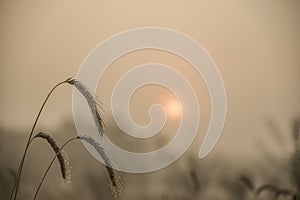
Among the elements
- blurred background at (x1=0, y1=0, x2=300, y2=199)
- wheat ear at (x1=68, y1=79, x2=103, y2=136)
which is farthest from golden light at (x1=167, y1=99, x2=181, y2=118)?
Result: wheat ear at (x1=68, y1=79, x2=103, y2=136)

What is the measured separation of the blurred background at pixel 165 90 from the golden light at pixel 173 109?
0.08 ft

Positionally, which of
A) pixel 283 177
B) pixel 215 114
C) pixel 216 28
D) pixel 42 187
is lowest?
pixel 42 187

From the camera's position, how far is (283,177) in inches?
69.1

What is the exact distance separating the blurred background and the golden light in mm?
23

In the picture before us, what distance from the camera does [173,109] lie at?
182 cm

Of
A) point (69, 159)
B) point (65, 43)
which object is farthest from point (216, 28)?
point (69, 159)

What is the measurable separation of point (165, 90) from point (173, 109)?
97mm

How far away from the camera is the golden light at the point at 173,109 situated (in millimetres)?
1816

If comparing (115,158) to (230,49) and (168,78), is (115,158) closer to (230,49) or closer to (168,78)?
(168,78)

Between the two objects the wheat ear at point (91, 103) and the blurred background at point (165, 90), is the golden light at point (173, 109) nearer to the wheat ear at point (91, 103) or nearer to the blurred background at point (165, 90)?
the blurred background at point (165, 90)

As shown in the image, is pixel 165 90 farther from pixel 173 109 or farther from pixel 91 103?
pixel 91 103

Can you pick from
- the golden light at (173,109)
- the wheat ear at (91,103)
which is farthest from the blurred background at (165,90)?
the wheat ear at (91,103)

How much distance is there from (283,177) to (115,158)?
759 mm

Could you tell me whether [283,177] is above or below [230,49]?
below
